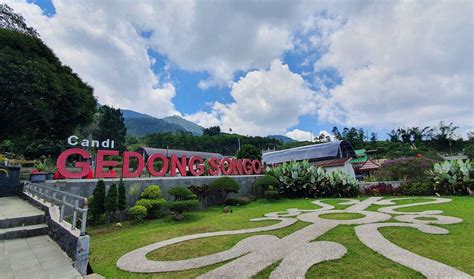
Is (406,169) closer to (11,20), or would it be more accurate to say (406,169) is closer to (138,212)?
(138,212)

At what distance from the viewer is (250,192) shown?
57.6ft

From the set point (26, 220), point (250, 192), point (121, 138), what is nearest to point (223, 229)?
point (26, 220)

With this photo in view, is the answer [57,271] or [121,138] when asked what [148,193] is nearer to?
[57,271]

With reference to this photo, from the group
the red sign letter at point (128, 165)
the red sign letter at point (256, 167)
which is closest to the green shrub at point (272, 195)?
the red sign letter at point (256, 167)

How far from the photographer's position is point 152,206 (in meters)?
10.7

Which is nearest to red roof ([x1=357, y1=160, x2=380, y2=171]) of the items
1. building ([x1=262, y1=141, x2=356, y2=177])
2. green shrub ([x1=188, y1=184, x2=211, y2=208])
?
building ([x1=262, y1=141, x2=356, y2=177])

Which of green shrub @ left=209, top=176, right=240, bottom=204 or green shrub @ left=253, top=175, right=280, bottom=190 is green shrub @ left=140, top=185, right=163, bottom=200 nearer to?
green shrub @ left=209, top=176, right=240, bottom=204

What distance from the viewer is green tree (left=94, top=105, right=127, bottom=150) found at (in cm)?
4281

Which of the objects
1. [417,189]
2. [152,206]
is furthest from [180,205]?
[417,189]

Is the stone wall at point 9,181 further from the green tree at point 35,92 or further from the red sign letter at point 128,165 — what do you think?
the red sign letter at point 128,165

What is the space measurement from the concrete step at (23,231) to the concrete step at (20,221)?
0.21 meters

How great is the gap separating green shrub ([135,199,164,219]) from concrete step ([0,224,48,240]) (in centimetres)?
422

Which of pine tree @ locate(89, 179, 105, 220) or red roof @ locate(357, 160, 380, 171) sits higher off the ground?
red roof @ locate(357, 160, 380, 171)

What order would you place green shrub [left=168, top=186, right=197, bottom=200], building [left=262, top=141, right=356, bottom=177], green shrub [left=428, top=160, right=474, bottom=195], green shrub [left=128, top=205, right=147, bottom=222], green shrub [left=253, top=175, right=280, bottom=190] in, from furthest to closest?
building [left=262, top=141, right=356, bottom=177] < green shrub [left=253, top=175, right=280, bottom=190] < green shrub [left=428, top=160, right=474, bottom=195] < green shrub [left=168, top=186, right=197, bottom=200] < green shrub [left=128, top=205, right=147, bottom=222]
